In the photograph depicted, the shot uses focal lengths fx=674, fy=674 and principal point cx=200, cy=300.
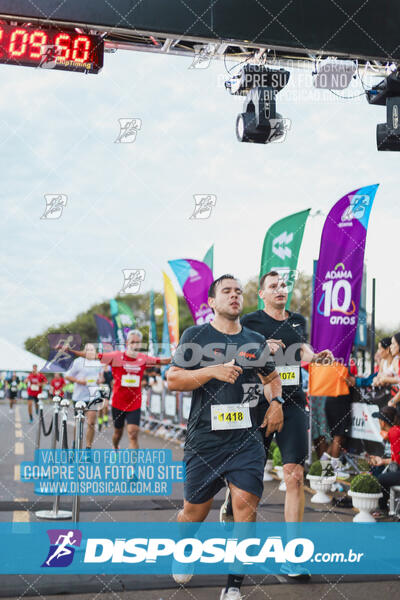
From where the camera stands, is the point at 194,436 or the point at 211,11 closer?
the point at 194,436

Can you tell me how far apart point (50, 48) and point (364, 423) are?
6586mm

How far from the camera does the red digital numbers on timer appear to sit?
21.8ft

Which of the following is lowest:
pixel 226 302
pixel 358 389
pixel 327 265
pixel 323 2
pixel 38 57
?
pixel 358 389

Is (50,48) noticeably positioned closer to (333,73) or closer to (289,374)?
(333,73)

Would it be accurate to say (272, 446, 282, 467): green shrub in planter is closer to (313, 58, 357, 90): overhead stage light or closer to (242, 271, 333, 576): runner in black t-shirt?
(242, 271, 333, 576): runner in black t-shirt

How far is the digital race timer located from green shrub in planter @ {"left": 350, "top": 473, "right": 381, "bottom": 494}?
5068 millimetres

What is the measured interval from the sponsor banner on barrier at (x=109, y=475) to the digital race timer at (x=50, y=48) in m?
4.09

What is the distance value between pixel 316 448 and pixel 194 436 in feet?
20.9

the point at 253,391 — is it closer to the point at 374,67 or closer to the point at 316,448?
the point at 374,67

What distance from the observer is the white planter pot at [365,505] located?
6.67 metres

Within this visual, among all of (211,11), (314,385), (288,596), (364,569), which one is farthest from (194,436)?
(314,385)

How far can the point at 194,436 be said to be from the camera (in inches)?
173

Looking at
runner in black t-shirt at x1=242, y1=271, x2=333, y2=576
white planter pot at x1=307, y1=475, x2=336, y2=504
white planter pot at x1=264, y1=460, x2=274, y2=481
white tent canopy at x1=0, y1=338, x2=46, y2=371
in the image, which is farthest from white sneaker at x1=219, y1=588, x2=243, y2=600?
white tent canopy at x1=0, y1=338, x2=46, y2=371
